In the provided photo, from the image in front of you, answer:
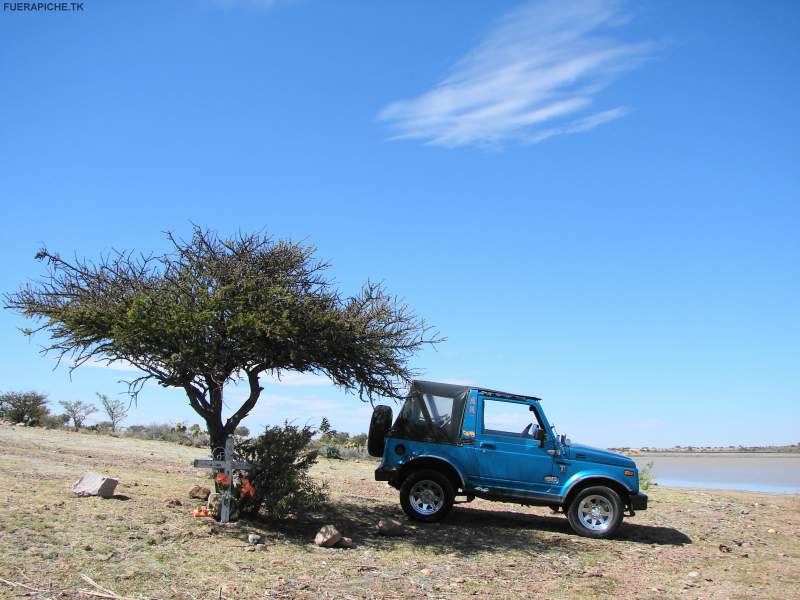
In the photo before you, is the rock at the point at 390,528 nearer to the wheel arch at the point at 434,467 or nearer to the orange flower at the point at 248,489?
the wheel arch at the point at 434,467

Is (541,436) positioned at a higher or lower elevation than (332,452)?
higher

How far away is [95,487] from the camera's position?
1199 centimetres

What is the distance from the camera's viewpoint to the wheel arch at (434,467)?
1316 centimetres

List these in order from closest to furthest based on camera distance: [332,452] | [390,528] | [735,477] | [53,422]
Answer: [390,528] → [332,452] → [735,477] → [53,422]

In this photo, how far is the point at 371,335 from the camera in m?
12.6

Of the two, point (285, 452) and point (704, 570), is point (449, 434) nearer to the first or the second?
point (285, 452)

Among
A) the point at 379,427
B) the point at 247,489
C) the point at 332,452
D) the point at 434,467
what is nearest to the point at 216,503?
the point at 247,489

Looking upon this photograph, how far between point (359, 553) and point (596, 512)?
4800 millimetres

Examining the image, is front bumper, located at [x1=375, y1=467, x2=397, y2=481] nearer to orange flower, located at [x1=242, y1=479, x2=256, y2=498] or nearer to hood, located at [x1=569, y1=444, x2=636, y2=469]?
orange flower, located at [x1=242, y1=479, x2=256, y2=498]

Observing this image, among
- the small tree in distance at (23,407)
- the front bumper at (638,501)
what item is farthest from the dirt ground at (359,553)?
the small tree in distance at (23,407)

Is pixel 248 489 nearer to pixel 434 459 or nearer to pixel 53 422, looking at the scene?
pixel 434 459

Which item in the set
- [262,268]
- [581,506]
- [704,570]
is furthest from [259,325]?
[704,570]

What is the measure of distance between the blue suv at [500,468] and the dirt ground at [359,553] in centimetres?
54

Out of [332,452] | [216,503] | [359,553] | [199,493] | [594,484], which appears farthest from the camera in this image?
[332,452]
